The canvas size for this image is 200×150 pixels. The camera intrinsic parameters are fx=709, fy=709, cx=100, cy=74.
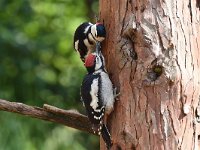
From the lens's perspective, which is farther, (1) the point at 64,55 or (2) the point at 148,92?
(1) the point at 64,55

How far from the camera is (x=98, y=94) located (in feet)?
12.6

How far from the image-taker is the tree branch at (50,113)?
385cm

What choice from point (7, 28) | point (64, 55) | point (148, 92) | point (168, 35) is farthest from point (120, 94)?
point (64, 55)

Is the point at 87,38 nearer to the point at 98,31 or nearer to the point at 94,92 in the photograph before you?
the point at 98,31

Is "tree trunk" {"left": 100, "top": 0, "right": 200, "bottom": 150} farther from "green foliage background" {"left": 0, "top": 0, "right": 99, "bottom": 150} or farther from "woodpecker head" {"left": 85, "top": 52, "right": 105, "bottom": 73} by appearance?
"green foliage background" {"left": 0, "top": 0, "right": 99, "bottom": 150}

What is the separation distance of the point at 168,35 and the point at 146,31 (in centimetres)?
11

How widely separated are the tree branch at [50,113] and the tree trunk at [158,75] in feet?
0.96

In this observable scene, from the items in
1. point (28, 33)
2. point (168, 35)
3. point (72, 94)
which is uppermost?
point (168, 35)

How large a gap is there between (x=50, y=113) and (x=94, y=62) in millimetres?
373

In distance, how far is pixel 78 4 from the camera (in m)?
7.97

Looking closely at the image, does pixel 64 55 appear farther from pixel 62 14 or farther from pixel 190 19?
pixel 190 19

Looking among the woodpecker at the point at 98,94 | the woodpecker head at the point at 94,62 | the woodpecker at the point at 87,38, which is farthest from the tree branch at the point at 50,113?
the woodpecker at the point at 87,38

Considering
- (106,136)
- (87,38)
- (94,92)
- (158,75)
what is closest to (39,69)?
(87,38)

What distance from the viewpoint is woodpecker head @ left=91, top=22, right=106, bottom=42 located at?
3.78m
